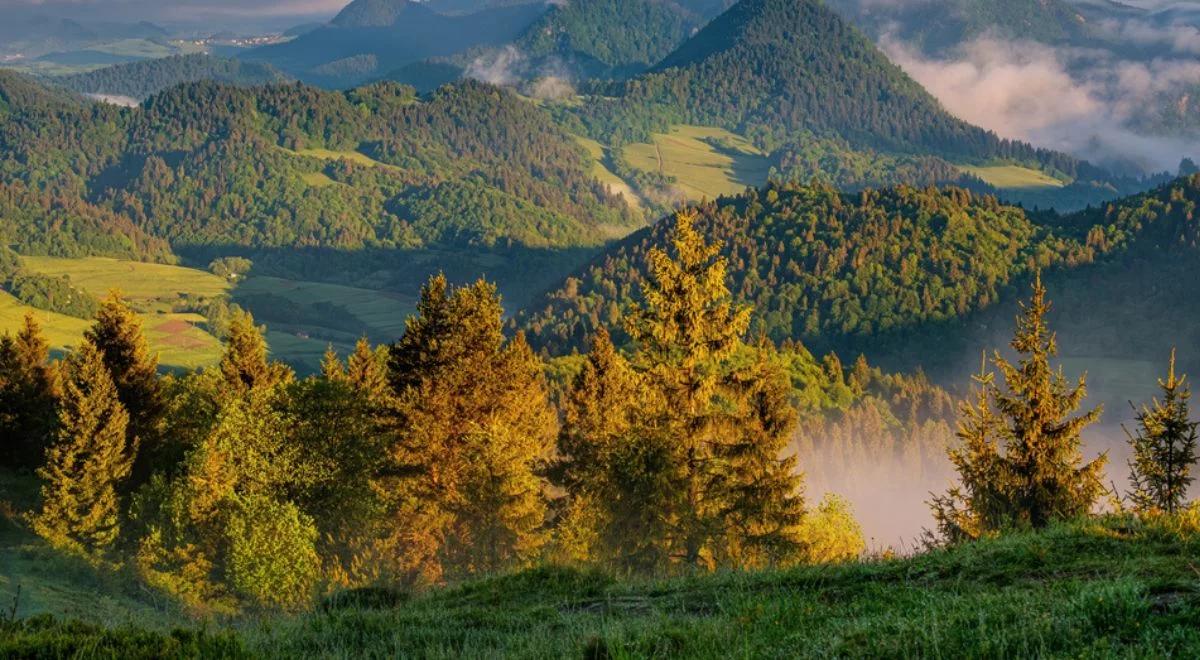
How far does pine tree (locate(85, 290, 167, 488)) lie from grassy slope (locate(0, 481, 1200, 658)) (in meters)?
42.8

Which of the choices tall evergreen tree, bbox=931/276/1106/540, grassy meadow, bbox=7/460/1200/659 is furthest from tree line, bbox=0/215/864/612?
grassy meadow, bbox=7/460/1200/659

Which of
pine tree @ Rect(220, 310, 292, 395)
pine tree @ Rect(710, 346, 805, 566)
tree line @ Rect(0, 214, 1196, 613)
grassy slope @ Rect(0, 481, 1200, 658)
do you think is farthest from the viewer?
pine tree @ Rect(220, 310, 292, 395)

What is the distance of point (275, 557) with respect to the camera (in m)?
40.5

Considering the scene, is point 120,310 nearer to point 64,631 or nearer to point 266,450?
point 266,450

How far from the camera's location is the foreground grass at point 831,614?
30.4 ft

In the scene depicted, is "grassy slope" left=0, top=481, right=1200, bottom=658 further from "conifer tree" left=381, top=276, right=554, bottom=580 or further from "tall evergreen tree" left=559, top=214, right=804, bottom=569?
"conifer tree" left=381, top=276, right=554, bottom=580

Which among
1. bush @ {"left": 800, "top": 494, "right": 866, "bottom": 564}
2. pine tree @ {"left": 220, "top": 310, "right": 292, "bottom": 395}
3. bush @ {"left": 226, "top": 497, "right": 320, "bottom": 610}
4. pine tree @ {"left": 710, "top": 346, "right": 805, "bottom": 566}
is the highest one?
pine tree @ {"left": 220, "top": 310, "right": 292, "bottom": 395}

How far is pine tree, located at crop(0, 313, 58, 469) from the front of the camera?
56844 mm

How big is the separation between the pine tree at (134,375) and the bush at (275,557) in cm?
1789

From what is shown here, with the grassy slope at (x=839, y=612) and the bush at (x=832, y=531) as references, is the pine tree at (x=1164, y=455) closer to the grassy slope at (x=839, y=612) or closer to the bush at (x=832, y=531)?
the grassy slope at (x=839, y=612)

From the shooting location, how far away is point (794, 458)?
136 ft

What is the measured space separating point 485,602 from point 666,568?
21315mm

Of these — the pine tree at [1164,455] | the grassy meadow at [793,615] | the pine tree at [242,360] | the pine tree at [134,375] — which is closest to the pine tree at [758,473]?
the pine tree at [1164,455]

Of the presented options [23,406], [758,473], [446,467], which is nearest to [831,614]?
Answer: [758,473]
